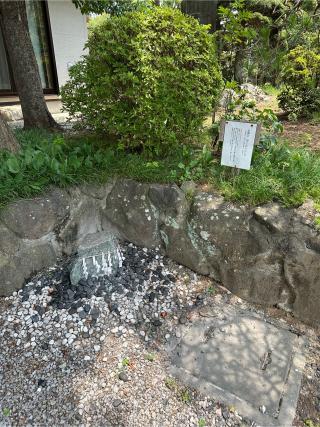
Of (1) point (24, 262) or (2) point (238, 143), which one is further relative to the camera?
(1) point (24, 262)

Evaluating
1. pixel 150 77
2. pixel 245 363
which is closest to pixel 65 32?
pixel 150 77

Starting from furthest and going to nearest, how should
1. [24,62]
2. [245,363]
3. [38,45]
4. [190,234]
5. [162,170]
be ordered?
[38,45], [24,62], [162,170], [190,234], [245,363]

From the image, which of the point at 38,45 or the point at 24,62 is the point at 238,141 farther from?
the point at 38,45

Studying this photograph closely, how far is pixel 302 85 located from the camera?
5270mm

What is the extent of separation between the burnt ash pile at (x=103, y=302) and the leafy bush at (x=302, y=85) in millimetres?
3805

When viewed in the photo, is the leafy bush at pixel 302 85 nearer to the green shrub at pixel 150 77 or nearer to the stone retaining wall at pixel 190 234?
the green shrub at pixel 150 77

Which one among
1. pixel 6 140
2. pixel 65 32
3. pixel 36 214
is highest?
pixel 65 32

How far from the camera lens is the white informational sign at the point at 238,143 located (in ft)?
8.74

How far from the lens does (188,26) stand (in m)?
3.02

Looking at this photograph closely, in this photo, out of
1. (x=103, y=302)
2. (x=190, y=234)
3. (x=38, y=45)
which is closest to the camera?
(x=103, y=302)

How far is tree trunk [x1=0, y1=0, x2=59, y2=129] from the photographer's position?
3.98 meters

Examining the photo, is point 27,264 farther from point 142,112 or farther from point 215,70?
point 215,70

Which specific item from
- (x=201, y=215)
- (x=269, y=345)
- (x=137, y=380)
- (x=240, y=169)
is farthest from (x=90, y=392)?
(x=240, y=169)

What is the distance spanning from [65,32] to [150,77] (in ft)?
18.2
